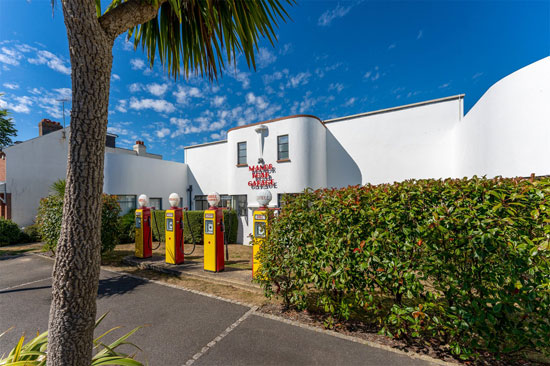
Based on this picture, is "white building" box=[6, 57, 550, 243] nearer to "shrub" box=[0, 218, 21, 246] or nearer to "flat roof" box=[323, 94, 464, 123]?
"flat roof" box=[323, 94, 464, 123]

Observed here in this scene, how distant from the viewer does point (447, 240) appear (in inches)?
98.5

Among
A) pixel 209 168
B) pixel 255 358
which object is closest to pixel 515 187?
pixel 255 358

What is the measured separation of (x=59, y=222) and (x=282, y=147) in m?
7.88

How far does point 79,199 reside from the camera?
1.29m

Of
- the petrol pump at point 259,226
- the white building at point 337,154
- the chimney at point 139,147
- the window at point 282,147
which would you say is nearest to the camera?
the petrol pump at point 259,226

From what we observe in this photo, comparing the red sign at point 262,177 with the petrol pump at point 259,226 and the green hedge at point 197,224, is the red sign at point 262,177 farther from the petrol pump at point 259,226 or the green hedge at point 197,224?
the petrol pump at point 259,226

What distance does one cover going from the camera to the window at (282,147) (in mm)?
9829

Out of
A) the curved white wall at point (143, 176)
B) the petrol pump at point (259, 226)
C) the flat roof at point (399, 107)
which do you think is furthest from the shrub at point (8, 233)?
the flat roof at point (399, 107)

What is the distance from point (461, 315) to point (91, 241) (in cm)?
353

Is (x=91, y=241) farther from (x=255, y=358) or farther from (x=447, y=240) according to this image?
(x=447, y=240)

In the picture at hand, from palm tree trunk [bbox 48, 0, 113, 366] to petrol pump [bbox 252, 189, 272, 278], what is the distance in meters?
2.75

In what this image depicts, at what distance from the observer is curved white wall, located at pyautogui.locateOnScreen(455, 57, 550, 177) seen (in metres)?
4.10

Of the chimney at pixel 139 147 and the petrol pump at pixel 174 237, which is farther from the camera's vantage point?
the chimney at pixel 139 147

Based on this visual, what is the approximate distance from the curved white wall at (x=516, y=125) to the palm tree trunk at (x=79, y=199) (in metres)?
6.48
